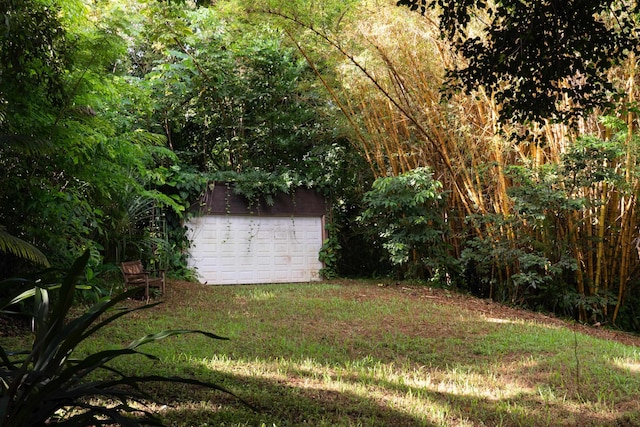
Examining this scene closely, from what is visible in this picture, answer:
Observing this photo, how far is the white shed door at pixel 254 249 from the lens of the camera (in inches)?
375

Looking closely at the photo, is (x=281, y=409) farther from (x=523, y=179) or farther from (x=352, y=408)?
(x=523, y=179)

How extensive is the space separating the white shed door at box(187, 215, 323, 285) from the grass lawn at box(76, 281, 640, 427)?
8.71ft

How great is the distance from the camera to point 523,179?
23.1 feet

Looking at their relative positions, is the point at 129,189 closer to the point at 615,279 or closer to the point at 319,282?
the point at 319,282

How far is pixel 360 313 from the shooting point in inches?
241

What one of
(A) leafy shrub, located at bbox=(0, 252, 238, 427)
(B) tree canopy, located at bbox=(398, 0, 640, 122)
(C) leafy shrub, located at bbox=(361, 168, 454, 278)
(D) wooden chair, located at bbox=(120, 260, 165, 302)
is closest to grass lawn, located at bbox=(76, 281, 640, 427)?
(D) wooden chair, located at bbox=(120, 260, 165, 302)

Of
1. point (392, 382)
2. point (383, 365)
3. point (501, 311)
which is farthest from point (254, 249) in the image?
point (392, 382)

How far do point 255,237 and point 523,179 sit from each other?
5021mm

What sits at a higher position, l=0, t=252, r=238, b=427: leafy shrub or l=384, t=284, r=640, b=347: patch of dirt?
l=0, t=252, r=238, b=427: leafy shrub

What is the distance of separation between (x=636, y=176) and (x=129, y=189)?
259 inches

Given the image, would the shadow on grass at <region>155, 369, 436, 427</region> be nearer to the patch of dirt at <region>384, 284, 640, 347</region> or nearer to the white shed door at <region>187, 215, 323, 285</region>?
the patch of dirt at <region>384, 284, 640, 347</region>

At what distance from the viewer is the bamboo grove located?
655cm

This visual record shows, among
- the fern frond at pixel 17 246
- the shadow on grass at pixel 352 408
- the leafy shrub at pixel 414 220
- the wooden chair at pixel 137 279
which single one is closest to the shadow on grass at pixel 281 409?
the shadow on grass at pixel 352 408

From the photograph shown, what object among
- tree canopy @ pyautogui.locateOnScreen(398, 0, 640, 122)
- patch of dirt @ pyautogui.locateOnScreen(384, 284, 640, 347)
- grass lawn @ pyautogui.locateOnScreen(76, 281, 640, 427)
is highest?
tree canopy @ pyautogui.locateOnScreen(398, 0, 640, 122)
